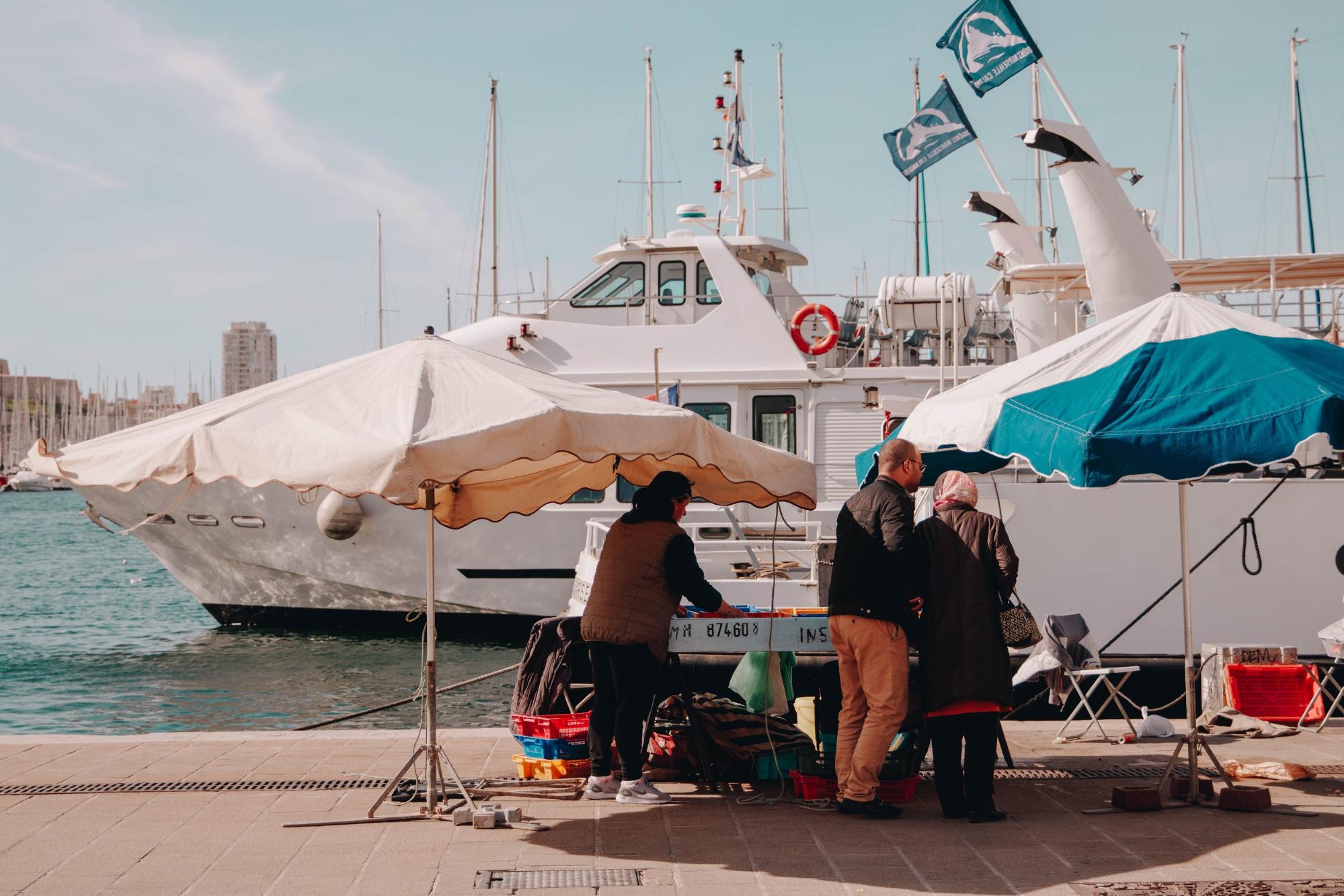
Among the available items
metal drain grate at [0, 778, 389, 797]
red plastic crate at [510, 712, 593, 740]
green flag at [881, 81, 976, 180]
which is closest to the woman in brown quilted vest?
red plastic crate at [510, 712, 593, 740]

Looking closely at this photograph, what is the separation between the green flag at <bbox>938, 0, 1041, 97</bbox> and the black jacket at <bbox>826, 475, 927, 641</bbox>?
7.76 metres

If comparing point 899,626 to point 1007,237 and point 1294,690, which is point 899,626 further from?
point 1007,237

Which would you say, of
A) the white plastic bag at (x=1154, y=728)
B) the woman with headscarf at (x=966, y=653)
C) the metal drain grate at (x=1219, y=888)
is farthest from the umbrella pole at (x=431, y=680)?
the white plastic bag at (x=1154, y=728)

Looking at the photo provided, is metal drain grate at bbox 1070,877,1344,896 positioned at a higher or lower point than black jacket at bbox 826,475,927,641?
lower

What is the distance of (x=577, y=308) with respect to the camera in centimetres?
1703

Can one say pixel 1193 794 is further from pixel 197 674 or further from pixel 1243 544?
pixel 197 674

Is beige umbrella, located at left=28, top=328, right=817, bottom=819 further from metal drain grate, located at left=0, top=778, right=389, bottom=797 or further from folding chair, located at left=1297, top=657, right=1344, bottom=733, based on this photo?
folding chair, located at left=1297, top=657, right=1344, bottom=733

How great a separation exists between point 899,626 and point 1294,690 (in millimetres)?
4595

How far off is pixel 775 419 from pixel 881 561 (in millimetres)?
9819

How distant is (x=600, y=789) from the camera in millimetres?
6574

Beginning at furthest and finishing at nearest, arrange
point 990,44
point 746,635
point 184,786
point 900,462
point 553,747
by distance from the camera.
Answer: point 990,44
point 553,747
point 184,786
point 746,635
point 900,462

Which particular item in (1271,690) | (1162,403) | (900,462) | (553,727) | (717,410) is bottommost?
(1271,690)

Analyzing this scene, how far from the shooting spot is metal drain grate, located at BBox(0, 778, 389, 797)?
22.0 feet

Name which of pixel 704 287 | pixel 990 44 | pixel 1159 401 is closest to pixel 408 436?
pixel 1159 401
